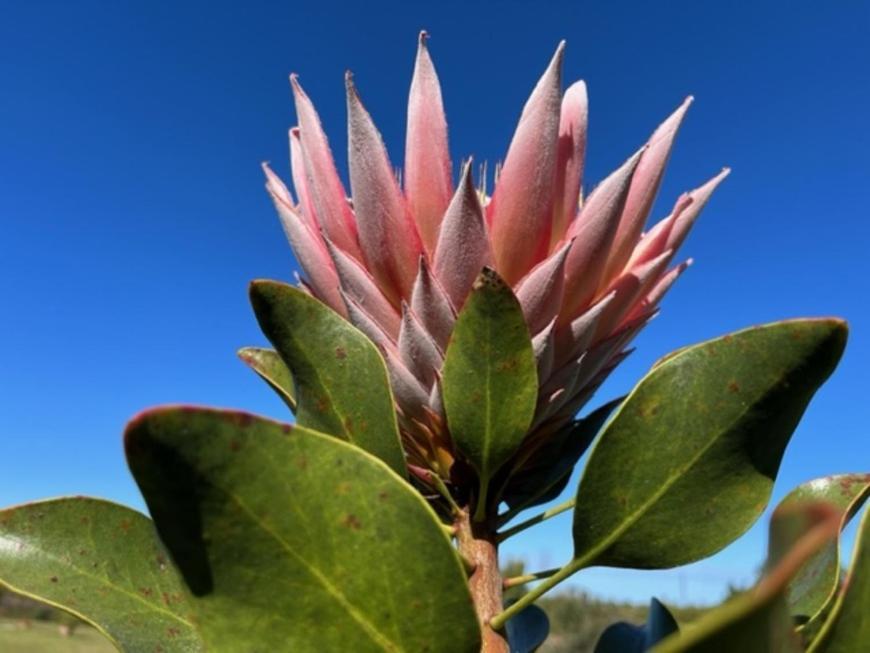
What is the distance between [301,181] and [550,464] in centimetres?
32

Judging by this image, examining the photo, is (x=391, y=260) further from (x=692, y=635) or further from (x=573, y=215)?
(x=692, y=635)

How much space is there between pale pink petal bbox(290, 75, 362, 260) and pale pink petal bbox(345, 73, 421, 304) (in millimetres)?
29

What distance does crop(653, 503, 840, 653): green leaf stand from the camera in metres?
0.23

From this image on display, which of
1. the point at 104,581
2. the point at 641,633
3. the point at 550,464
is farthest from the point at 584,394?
the point at 104,581

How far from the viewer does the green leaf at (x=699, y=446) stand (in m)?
0.41

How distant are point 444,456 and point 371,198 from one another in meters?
0.20

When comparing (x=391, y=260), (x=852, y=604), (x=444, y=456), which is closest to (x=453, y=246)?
(x=391, y=260)

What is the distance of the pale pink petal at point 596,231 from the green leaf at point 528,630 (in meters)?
0.43

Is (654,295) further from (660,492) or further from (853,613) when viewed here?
(853,613)

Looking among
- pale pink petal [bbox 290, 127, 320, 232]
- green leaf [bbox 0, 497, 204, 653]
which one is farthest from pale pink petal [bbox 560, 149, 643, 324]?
green leaf [bbox 0, 497, 204, 653]

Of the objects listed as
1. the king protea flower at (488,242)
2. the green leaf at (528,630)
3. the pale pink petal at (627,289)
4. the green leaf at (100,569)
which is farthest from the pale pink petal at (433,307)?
the green leaf at (528,630)

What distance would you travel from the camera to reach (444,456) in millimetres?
558

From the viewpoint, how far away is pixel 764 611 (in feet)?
0.78

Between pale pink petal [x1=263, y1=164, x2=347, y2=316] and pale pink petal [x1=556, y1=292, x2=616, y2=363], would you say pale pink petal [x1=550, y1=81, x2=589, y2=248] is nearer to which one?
pale pink petal [x1=556, y1=292, x2=616, y2=363]
